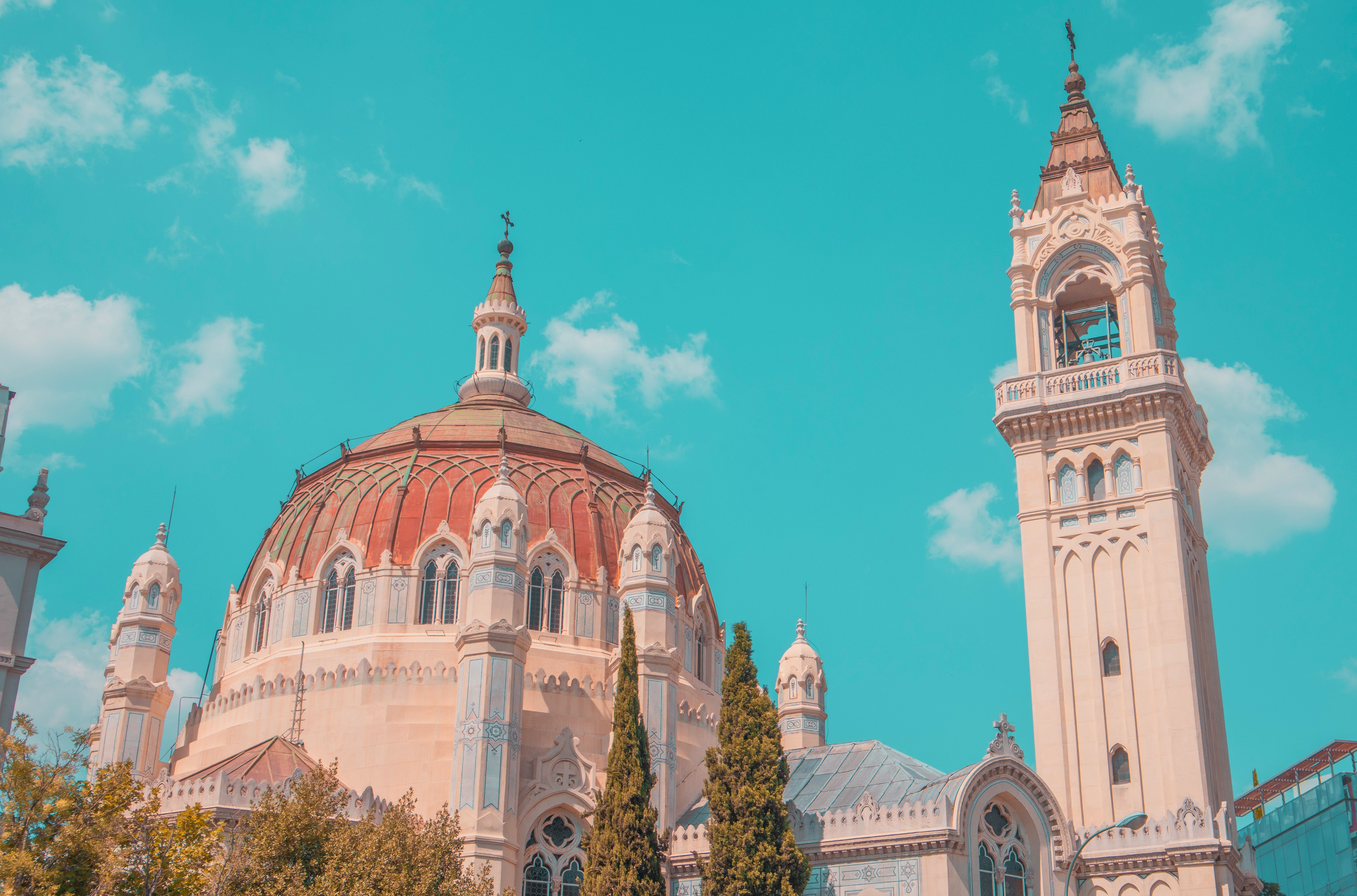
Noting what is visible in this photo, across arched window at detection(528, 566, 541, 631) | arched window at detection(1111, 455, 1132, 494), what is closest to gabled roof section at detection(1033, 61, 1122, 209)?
arched window at detection(1111, 455, 1132, 494)

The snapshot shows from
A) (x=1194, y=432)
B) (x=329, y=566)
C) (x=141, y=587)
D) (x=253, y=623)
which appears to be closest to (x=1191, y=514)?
(x=1194, y=432)

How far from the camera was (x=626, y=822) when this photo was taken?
1316 inches

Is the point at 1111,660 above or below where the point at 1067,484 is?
below

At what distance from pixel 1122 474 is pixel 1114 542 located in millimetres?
2283

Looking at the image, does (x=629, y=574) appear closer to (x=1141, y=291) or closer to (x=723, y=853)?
(x=723, y=853)

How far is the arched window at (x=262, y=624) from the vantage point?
150 ft

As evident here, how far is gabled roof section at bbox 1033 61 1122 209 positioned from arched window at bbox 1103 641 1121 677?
1518 centimetres

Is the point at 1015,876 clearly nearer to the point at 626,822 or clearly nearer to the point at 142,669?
the point at 626,822

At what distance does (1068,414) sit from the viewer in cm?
4366

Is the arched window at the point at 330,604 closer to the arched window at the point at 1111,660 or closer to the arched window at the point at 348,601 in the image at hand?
the arched window at the point at 348,601

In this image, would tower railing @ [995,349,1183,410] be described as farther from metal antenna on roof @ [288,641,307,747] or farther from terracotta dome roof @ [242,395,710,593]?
metal antenna on roof @ [288,641,307,747]

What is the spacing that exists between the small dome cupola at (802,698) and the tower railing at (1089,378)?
45.7 ft

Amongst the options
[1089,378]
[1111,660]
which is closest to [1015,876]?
[1111,660]

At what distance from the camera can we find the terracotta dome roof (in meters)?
45.3
